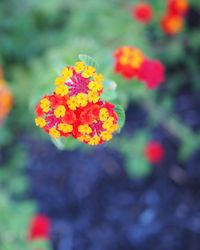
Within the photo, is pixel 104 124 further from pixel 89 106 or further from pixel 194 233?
pixel 194 233

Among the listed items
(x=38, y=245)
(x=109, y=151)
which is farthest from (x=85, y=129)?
(x=109, y=151)

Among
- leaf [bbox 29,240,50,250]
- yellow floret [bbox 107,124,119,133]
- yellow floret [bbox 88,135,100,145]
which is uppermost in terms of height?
leaf [bbox 29,240,50,250]

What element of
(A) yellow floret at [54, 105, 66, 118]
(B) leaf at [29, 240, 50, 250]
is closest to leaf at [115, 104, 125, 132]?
(A) yellow floret at [54, 105, 66, 118]

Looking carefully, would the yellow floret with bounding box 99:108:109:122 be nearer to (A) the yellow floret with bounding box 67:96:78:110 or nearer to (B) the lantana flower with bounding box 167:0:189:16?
(A) the yellow floret with bounding box 67:96:78:110

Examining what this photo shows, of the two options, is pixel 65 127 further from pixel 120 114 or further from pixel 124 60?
pixel 124 60

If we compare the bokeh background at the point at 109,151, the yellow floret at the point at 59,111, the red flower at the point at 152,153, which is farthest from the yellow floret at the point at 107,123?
the red flower at the point at 152,153

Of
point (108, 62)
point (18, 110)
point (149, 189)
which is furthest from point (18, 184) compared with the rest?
point (108, 62)
